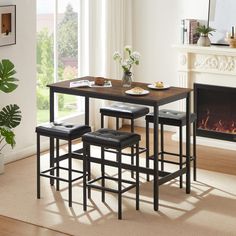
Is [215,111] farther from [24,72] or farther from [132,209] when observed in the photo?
[132,209]

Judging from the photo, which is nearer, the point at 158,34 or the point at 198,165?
the point at 198,165

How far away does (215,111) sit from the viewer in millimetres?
8008

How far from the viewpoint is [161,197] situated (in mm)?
6059

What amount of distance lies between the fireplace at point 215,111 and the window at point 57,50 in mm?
1477

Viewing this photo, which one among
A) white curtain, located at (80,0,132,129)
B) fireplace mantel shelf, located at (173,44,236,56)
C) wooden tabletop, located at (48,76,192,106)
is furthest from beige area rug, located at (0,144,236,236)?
white curtain, located at (80,0,132,129)

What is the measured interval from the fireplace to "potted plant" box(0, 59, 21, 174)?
2.43m

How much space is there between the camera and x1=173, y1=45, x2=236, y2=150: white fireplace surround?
7668mm

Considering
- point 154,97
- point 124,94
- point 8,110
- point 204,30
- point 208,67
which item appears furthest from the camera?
point 208,67

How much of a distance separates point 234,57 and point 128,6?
1.68m

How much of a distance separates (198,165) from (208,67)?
4.43 ft

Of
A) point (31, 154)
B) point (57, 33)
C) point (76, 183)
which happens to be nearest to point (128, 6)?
point (57, 33)

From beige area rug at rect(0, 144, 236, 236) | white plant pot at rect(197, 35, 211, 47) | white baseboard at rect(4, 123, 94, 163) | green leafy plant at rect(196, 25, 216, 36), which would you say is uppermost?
green leafy plant at rect(196, 25, 216, 36)

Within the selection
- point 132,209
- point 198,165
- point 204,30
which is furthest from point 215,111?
point 132,209

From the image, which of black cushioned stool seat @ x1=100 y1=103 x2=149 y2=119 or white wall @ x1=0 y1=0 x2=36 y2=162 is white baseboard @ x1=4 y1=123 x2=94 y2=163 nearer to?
white wall @ x1=0 y1=0 x2=36 y2=162
